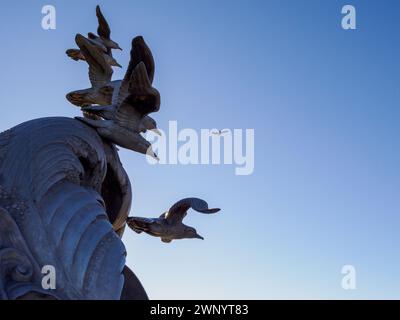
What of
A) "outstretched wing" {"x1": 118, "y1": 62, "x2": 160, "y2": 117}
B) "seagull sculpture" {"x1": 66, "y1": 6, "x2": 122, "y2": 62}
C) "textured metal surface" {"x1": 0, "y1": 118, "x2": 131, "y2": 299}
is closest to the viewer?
"textured metal surface" {"x1": 0, "y1": 118, "x2": 131, "y2": 299}

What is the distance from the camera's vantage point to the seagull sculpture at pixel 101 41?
10.9 m

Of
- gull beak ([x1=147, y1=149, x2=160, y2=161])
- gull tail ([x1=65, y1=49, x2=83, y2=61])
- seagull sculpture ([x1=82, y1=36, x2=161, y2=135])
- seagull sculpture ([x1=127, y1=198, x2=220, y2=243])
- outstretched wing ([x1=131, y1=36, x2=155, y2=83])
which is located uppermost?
gull tail ([x1=65, y1=49, x2=83, y2=61])

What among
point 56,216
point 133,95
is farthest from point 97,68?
point 56,216

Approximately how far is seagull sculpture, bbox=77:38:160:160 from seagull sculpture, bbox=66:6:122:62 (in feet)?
3.52

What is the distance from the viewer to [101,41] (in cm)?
1109

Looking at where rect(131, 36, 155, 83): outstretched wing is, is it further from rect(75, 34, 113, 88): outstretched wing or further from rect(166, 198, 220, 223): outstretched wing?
rect(166, 198, 220, 223): outstretched wing

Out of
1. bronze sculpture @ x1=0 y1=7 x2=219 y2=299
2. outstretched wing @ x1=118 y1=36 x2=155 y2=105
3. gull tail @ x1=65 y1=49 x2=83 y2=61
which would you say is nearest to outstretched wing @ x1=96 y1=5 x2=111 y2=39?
gull tail @ x1=65 y1=49 x2=83 y2=61

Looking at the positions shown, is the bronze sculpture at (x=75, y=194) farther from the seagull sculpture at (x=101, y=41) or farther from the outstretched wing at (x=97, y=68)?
the seagull sculpture at (x=101, y=41)

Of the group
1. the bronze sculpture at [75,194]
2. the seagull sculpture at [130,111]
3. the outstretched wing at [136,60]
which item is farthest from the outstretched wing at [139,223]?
the outstretched wing at [136,60]

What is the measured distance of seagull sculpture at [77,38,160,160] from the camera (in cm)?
949

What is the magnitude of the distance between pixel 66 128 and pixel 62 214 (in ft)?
4.43

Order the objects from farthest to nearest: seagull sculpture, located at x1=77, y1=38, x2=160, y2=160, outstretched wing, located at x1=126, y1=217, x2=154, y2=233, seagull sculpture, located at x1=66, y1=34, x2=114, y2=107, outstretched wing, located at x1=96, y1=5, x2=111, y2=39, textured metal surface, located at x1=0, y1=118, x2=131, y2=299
Result: outstretched wing, located at x1=96, y1=5, x2=111, y2=39, seagull sculpture, located at x1=66, y1=34, x2=114, y2=107, outstretched wing, located at x1=126, y1=217, x2=154, y2=233, seagull sculpture, located at x1=77, y1=38, x2=160, y2=160, textured metal surface, located at x1=0, y1=118, x2=131, y2=299

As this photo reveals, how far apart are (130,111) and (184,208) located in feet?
4.85
